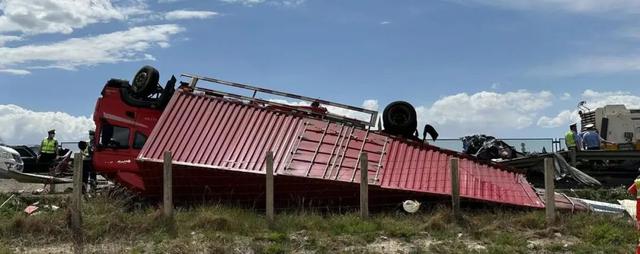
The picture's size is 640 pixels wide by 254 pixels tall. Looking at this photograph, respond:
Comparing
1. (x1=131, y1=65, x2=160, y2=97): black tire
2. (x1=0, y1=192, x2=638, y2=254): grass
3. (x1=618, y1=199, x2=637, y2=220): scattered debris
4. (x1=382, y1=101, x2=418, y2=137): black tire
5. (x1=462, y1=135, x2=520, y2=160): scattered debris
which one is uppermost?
(x1=131, y1=65, x2=160, y2=97): black tire

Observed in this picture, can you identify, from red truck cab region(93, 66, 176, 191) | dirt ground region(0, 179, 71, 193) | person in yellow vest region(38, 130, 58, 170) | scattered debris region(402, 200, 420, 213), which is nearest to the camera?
scattered debris region(402, 200, 420, 213)

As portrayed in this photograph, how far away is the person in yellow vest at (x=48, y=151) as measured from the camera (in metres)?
22.8

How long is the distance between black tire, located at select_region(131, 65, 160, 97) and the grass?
5.30 metres

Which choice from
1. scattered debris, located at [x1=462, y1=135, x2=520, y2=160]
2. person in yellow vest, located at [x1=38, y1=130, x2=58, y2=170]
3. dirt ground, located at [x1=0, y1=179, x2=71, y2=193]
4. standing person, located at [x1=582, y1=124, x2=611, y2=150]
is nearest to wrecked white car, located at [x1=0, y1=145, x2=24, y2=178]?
dirt ground, located at [x1=0, y1=179, x2=71, y2=193]

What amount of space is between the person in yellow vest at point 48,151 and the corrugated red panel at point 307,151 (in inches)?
393

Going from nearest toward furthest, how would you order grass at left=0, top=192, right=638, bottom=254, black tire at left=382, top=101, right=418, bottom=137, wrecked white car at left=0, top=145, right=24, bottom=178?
grass at left=0, top=192, right=638, bottom=254
black tire at left=382, top=101, right=418, bottom=137
wrecked white car at left=0, top=145, right=24, bottom=178

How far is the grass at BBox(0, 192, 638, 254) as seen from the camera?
30.0 feet

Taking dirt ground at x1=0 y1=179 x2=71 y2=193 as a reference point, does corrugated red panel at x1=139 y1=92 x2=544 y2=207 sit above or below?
above

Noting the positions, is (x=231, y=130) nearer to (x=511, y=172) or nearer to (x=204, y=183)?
(x=204, y=183)

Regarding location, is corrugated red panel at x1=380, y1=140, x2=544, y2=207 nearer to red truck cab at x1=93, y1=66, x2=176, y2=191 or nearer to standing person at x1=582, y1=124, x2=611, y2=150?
red truck cab at x1=93, y1=66, x2=176, y2=191

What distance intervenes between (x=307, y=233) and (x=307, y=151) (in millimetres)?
3698

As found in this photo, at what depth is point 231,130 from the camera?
556 inches

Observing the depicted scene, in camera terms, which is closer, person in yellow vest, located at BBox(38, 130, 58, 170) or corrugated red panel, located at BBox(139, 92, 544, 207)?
corrugated red panel, located at BBox(139, 92, 544, 207)

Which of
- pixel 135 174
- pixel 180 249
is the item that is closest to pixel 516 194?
pixel 180 249
